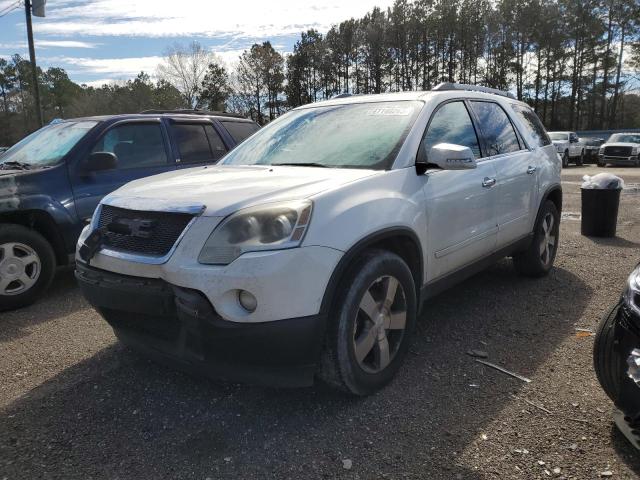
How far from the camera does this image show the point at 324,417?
8.80ft

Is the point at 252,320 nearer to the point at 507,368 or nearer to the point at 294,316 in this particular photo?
the point at 294,316

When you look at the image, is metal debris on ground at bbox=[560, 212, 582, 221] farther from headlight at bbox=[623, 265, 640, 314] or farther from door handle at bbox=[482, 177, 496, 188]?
headlight at bbox=[623, 265, 640, 314]

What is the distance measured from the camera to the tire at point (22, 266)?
4.47 m

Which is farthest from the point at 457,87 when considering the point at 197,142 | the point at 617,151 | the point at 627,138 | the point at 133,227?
the point at 627,138

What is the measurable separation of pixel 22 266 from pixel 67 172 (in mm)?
1007

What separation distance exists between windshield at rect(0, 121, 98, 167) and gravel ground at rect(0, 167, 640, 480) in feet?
6.45

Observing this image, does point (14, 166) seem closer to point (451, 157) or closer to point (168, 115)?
point (168, 115)

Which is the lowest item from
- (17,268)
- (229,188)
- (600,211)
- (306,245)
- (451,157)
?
(600,211)

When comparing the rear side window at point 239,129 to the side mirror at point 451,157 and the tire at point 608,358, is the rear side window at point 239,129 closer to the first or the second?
the side mirror at point 451,157

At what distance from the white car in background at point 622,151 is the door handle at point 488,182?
25.0 metres

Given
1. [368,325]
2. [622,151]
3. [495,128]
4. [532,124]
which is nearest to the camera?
[368,325]

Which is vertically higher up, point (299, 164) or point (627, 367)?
point (299, 164)

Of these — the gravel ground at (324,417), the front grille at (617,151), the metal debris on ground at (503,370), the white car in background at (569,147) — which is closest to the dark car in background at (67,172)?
the gravel ground at (324,417)

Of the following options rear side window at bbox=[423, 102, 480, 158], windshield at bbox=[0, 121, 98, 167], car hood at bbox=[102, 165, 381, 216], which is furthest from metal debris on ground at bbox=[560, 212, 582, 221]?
windshield at bbox=[0, 121, 98, 167]
